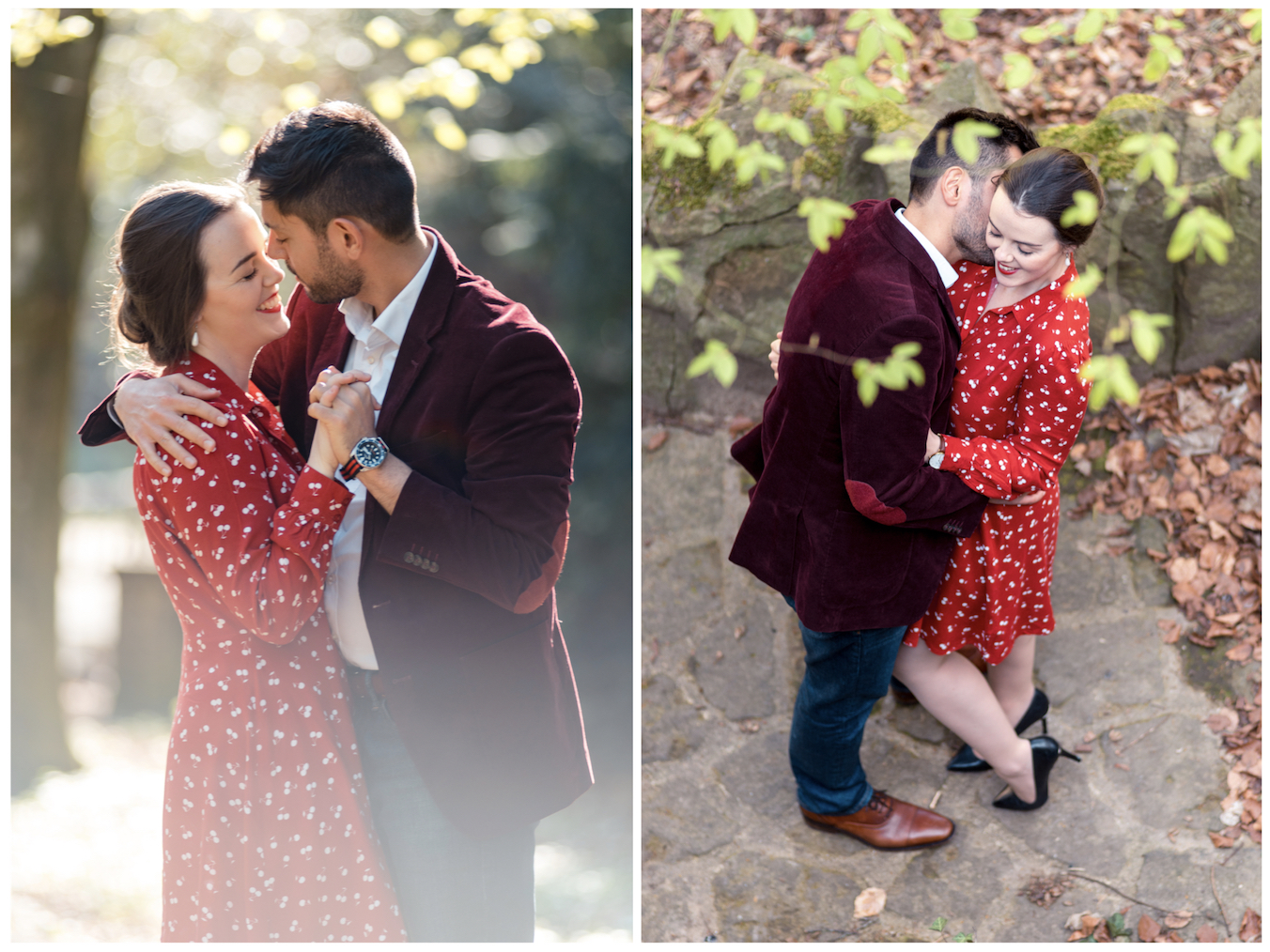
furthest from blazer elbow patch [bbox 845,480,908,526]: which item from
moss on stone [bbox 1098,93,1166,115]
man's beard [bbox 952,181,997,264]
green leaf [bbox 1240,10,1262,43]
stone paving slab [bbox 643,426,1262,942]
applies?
moss on stone [bbox 1098,93,1166,115]

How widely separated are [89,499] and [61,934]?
18.0 feet

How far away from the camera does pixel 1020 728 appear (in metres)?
3.06

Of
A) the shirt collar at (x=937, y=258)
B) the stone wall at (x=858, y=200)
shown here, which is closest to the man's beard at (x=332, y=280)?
the shirt collar at (x=937, y=258)

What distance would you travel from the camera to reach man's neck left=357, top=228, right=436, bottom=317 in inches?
83.4

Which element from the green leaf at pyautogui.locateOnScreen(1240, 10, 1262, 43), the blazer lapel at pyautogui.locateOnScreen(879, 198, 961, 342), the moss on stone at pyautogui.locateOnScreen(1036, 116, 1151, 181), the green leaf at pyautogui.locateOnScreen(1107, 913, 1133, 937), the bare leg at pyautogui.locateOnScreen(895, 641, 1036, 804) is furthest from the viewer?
the moss on stone at pyautogui.locateOnScreen(1036, 116, 1151, 181)

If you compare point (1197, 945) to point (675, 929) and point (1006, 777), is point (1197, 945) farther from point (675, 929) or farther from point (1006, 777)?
point (675, 929)

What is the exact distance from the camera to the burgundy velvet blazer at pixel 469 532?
6.89 ft

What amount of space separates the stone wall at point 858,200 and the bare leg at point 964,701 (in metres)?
1.42

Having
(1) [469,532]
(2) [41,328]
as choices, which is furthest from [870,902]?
(2) [41,328]

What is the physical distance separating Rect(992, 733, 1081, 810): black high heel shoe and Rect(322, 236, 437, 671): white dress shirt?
2.17 m

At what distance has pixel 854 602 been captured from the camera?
2.43 metres

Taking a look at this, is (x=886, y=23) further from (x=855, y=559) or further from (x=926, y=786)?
(x=926, y=786)

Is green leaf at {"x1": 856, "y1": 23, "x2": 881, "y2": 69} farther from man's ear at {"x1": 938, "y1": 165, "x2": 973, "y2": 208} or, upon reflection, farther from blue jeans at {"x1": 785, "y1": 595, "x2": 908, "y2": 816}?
blue jeans at {"x1": 785, "y1": 595, "x2": 908, "y2": 816}

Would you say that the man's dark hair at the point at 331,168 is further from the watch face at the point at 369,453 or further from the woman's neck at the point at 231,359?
the watch face at the point at 369,453
